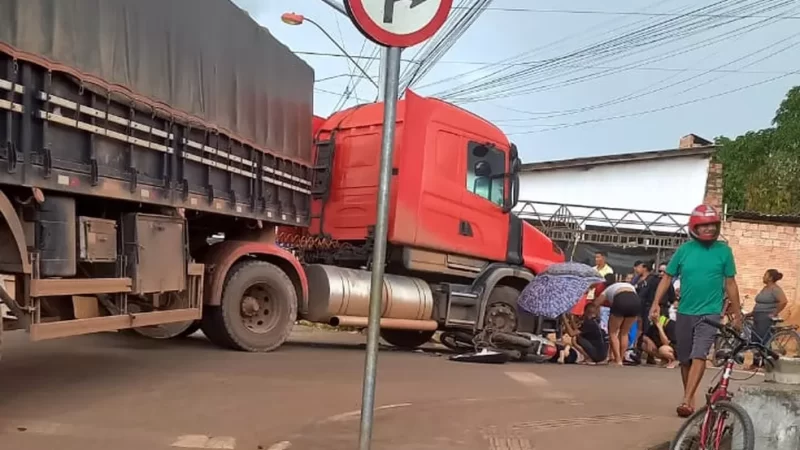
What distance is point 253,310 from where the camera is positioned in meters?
9.14

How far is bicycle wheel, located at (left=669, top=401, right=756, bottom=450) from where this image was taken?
4.25 metres

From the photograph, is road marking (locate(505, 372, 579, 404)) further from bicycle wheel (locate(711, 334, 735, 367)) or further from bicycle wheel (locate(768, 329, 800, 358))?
bicycle wheel (locate(711, 334, 735, 367))

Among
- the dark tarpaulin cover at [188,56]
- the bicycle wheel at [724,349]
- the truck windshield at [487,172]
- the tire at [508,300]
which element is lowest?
the tire at [508,300]

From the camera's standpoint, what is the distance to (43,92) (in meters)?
5.29

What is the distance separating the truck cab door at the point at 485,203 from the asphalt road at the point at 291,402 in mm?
1909

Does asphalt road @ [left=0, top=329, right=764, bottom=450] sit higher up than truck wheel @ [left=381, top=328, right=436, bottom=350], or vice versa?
asphalt road @ [left=0, top=329, right=764, bottom=450]

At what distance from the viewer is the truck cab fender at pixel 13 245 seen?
202 inches

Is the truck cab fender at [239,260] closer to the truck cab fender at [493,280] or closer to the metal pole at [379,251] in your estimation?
the truck cab fender at [493,280]

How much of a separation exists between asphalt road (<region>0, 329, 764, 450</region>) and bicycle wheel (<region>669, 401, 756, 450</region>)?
71cm

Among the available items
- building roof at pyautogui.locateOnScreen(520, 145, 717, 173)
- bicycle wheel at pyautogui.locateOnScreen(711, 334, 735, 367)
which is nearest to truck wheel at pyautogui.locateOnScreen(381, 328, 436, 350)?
bicycle wheel at pyautogui.locateOnScreen(711, 334, 735, 367)

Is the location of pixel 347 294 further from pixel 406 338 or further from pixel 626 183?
pixel 626 183

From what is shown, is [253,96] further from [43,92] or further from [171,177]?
[43,92]

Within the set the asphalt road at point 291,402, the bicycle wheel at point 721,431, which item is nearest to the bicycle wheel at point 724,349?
the bicycle wheel at point 721,431

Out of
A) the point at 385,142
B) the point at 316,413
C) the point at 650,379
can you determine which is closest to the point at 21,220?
the point at 316,413
